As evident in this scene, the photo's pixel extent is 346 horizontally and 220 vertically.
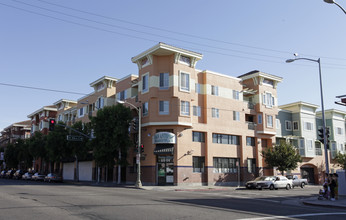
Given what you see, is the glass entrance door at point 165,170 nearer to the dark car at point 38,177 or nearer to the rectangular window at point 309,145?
the dark car at point 38,177

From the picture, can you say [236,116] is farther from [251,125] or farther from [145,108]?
[145,108]

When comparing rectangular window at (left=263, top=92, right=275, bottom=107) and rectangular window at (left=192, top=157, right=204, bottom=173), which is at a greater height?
rectangular window at (left=263, top=92, right=275, bottom=107)

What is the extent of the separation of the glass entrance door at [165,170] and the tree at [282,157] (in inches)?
545

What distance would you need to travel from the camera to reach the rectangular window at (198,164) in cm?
3638

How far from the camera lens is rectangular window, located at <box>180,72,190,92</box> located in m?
35.9

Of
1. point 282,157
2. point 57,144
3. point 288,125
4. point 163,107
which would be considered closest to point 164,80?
point 163,107

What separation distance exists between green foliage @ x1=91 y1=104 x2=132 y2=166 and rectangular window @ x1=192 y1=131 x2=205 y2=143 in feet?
24.4

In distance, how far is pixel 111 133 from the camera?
1426 inches

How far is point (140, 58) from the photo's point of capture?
1489 inches

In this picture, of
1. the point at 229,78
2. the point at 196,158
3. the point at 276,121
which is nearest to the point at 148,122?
the point at 196,158

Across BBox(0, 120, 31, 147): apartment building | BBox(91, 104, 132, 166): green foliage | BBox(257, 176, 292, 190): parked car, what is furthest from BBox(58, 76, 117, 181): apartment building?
BBox(0, 120, 31, 147): apartment building

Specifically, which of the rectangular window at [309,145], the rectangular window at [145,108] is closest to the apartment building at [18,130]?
the rectangular window at [145,108]

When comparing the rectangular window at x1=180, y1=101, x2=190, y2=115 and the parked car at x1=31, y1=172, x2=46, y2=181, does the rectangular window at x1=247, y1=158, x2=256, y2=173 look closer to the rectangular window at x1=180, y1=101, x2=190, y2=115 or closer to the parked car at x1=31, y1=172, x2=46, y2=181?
the rectangular window at x1=180, y1=101, x2=190, y2=115

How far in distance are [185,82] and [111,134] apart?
10226 millimetres
